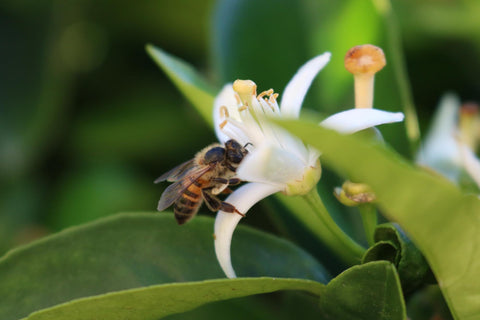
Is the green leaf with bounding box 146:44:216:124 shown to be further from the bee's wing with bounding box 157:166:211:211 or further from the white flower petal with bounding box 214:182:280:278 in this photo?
the white flower petal with bounding box 214:182:280:278

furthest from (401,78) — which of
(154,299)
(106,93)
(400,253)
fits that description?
(106,93)

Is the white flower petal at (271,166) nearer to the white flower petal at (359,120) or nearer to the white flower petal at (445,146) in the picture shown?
the white flower petal at (359,120)

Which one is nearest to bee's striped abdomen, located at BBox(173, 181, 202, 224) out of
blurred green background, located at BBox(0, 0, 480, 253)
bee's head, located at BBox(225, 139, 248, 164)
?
bee's head, located at BBox(225, 139, 248, 164)

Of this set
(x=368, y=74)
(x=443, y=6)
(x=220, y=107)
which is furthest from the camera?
(x=443, y=6)

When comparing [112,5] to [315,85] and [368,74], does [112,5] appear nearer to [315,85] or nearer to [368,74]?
[315,85]

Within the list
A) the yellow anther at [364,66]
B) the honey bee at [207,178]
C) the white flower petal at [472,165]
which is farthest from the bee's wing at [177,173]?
the white flower petal at [472,165]

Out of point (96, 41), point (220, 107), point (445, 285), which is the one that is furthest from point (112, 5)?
point (445, 285)

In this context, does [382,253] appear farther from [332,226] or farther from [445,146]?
[445,146]
